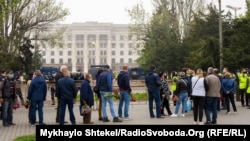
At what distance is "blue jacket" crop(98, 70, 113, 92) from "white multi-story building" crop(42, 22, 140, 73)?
132m

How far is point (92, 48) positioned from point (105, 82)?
448 ft

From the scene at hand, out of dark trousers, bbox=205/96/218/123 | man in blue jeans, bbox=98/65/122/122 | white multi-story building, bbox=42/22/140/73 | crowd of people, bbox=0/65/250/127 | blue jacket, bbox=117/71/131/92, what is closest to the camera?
crowd of people, bbox=0/65/250/127

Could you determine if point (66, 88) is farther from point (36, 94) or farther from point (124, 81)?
point (124, 81)

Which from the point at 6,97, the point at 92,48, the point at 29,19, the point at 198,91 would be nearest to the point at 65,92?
the point at 6,97

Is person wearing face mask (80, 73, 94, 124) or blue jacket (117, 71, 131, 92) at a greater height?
blue jacket (117, 71, 131, 92)

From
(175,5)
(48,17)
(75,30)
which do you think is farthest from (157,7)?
(75,30)

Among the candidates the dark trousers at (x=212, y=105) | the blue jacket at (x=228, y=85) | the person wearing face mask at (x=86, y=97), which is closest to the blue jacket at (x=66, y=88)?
the person wearing face mask at (x=86, y=97)

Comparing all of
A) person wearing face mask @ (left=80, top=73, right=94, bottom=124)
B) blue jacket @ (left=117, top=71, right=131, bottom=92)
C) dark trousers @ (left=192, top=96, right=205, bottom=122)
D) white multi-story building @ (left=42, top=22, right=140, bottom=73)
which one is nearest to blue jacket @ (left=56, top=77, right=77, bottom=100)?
person wearing face mask @ (left=80, top=73, right=94, bottom=124)

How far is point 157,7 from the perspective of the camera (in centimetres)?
5656

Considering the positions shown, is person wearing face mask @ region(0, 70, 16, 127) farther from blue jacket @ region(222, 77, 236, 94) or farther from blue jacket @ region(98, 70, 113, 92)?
blue jacket @ region(222, 77, 236, 94)

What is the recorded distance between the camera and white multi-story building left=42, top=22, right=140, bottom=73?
492 ft

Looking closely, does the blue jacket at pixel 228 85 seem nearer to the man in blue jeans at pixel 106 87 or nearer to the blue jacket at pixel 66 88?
the man in blue jeans at pixel 106 87

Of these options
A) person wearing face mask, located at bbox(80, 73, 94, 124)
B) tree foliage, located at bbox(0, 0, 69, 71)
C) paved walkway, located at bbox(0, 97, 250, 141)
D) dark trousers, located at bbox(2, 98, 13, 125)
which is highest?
tree foliage, located at bbox(0, 0, 69, 71)

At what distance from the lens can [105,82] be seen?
1523cm
